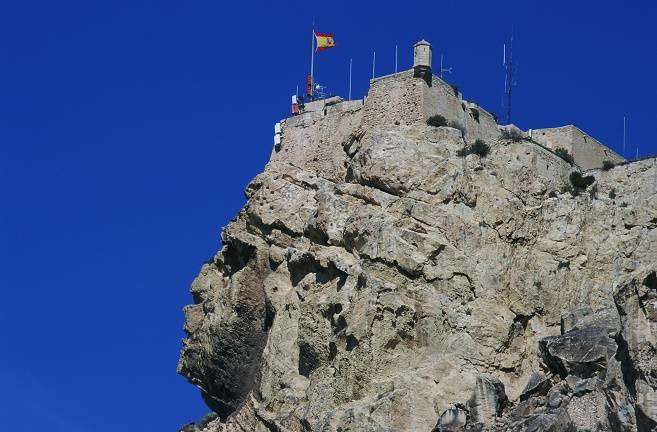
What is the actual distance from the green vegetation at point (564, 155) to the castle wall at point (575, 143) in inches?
17.5

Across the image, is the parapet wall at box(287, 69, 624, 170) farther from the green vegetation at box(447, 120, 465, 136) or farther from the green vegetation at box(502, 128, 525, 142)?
the green vegetation at box(502, 128, 525, 142)

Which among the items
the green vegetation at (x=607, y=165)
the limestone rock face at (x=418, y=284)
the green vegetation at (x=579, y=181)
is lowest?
the limestone rock face at (x=418, y=284)

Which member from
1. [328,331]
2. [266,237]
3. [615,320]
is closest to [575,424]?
A: [615,320]

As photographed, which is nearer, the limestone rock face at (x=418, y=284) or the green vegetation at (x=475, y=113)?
the limestone rock face at (x=418, y=284)

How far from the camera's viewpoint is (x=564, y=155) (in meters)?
66.0

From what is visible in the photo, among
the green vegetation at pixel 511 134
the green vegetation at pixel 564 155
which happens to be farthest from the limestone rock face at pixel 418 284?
the green vegetation at pixel 511 134

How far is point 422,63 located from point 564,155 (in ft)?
17.5

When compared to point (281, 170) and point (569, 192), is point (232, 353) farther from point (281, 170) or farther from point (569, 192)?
point (569, 192)

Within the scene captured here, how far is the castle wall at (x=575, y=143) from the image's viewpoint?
67.9 m

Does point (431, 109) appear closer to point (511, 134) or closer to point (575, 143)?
point (511, 134)

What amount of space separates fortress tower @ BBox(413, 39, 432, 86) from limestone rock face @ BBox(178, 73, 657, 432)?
14.3 inches

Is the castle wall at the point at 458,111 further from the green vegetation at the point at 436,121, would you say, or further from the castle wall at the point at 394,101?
the castle wall at the point at 394,101

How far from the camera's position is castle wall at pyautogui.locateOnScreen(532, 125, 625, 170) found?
67875mm

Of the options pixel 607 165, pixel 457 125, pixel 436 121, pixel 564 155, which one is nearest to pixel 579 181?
pixel 607 165
